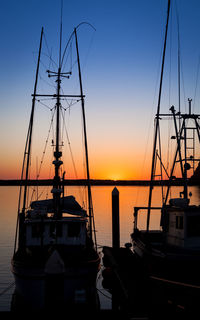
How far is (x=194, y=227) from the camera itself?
1705 cm

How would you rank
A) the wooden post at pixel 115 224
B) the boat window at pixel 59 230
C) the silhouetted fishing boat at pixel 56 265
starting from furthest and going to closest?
the wooden post at pixel 115 224
the boat window at pixel 59 230
the silhouetted fishing boat at pixel 56 265

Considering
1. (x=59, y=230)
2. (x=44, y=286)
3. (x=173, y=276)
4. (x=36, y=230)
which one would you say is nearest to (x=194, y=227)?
(x=173, y=276)

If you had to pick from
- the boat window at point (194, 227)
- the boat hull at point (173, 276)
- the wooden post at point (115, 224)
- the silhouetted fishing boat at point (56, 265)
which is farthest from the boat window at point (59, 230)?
the boat window at point (194, 227)

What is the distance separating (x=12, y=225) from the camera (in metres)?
55.5

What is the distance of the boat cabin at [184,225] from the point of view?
16977 mm

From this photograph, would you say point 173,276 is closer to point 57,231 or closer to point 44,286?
point 44,286

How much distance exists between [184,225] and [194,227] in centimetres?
51

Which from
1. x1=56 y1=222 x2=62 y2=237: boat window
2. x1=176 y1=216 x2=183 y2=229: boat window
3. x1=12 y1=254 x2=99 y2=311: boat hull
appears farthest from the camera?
x1=56 y1=222 x2=62 y2=237: boat window

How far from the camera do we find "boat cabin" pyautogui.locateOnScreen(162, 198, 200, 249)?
1698cm

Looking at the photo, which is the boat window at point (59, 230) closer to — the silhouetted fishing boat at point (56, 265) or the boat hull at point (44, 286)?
the silhouetted fishing boat at point (56, 265)

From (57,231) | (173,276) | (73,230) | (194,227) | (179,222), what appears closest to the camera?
(173,276)

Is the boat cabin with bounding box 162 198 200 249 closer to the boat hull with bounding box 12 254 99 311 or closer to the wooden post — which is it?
the boat hull with bounding box 12 254 99 311

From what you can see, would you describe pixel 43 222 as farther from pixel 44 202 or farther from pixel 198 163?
pixel 198 163

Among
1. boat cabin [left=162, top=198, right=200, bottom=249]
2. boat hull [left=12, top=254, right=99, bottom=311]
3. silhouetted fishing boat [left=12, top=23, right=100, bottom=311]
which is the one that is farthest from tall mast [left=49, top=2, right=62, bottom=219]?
boat cabin [left=162, top=198, right=200, bottom=249]
